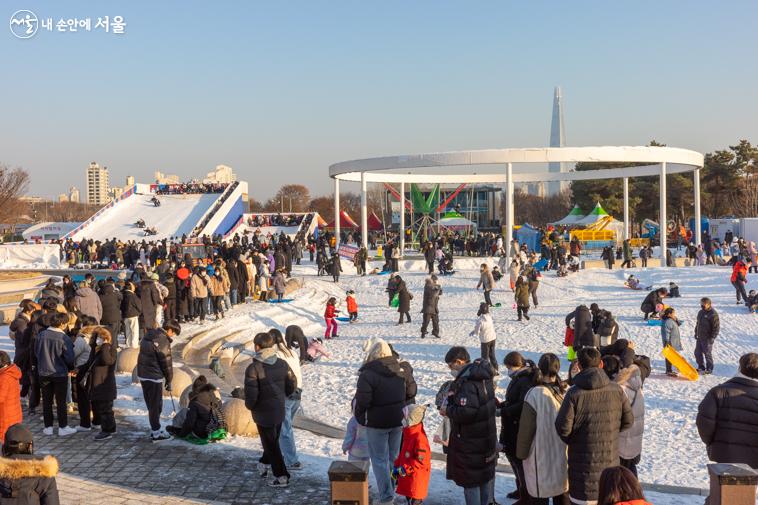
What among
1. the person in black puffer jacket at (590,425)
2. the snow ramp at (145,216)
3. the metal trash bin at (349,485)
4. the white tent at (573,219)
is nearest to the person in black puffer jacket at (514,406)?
the person in black puffer jacket at (590,425)

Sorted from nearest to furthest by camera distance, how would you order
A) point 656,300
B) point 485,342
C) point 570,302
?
point 485,342 → point 656,300 → point 570,302

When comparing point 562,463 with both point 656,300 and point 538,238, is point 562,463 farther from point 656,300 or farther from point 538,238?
point 538,238

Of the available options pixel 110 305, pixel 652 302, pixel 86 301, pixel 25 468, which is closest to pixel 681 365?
pixel 652 302

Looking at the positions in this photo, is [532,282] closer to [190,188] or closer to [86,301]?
[86,301]

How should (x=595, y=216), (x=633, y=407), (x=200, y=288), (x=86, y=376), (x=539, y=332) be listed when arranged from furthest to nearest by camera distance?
(x=595, y=216)
(x=200, y=288)
(x=539, y=332)
(x=86, y=376)
(x=633, y=407)

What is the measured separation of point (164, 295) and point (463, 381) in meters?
11.4

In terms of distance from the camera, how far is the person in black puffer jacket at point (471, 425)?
5062 millimetres

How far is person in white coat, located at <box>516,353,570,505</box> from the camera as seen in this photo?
5.02 meters

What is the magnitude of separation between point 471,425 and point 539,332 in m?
11.9

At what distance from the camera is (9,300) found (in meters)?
18.0

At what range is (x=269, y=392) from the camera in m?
6.15

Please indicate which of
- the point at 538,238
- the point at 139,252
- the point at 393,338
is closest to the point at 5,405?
the point at 393,338

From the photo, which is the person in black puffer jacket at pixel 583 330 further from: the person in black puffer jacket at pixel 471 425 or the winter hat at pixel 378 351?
the winter hat at pixel 378 351

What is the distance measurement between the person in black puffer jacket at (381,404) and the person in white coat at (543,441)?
109cm
